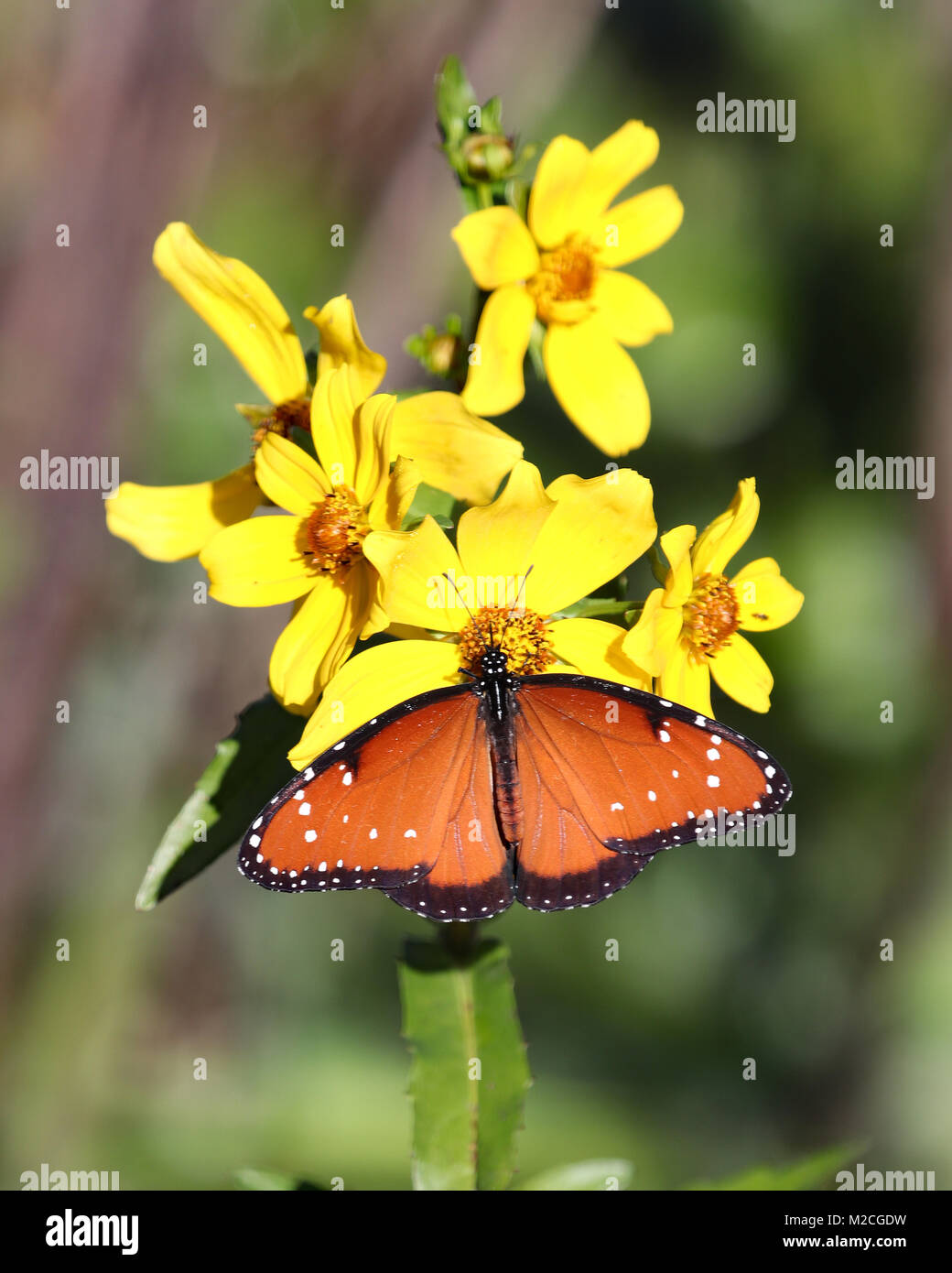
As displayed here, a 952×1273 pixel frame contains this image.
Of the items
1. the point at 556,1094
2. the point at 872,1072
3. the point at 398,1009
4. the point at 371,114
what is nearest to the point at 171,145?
the point at 371,114

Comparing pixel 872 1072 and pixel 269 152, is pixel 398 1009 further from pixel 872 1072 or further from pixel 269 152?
pixel 269 152

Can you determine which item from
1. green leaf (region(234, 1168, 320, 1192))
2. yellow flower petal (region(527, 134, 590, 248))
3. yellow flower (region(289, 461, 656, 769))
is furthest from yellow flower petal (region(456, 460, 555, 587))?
green leaf (region(234, 1168, 320, 1192))

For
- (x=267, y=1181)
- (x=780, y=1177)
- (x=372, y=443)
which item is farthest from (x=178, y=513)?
(x=780, y=1177)

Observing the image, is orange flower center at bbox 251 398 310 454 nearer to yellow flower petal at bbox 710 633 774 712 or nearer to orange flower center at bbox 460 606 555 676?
orange flower center at bbox 460 606 555 676

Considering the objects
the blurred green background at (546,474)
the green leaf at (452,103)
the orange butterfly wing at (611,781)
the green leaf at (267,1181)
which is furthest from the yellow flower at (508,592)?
the blurred green background at (546,474)

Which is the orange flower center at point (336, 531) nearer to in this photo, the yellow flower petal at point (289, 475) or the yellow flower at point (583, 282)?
the yellow flower petal at point (289, 475)
